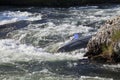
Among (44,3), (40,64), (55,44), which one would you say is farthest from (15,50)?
(44,3)

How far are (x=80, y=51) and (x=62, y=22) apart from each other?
22.9ft

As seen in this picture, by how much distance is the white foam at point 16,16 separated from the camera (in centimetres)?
2343

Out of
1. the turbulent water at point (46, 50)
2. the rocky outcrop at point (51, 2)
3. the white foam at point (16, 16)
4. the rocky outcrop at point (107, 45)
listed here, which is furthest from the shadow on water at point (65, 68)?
the rocky outcrop at point (51, 2)

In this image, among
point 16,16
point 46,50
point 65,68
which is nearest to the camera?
point 65,68

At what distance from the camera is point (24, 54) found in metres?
15.1

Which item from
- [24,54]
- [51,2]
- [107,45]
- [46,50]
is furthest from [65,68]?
[51,2]

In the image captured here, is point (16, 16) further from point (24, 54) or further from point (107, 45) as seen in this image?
point (107, 45)

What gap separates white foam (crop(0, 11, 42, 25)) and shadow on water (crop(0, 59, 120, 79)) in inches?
370

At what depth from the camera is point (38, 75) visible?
1197 centimetres

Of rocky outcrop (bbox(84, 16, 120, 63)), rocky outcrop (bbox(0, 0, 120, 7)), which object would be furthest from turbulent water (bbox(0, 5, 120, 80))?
rocky outcrop (bbox(0, 0, 120, 7))

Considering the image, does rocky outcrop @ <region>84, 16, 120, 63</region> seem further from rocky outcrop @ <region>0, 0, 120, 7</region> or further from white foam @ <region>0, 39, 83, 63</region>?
rocky outcrop @ <region>0, 0, 120, 7</region>

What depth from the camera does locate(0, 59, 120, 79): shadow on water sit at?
12.0 meters

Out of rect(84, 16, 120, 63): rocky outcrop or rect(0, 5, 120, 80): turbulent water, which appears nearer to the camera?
rect(0, 5, 120, 80): turbulent water

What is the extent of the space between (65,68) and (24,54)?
2891 millimetres
